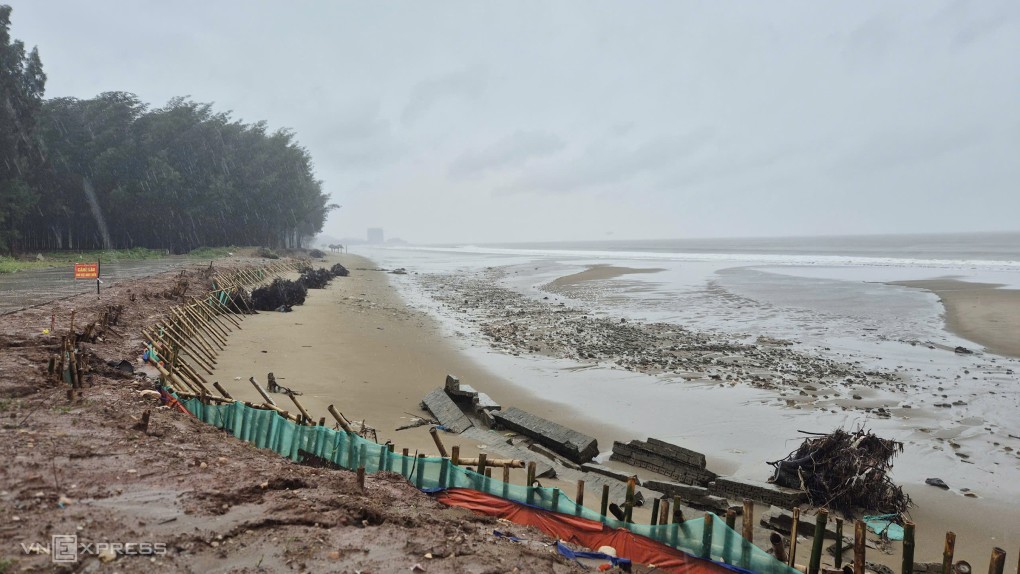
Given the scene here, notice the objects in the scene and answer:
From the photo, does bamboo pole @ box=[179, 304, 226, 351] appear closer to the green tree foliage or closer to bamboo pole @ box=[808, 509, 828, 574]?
bamboo pole @ box=[808, 509, 828, 574]

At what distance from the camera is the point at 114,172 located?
47125 mm

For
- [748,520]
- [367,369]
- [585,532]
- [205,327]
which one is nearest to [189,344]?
[205,327]

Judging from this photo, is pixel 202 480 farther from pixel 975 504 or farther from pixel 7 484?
pixel 975 504

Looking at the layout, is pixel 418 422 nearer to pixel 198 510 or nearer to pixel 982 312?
pixel 198 510

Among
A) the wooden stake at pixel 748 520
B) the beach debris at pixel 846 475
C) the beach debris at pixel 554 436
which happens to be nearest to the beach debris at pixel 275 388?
the beach debris at pixel 554 436

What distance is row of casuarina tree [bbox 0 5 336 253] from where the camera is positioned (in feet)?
113

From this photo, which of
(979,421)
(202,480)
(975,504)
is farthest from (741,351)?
(202,480)

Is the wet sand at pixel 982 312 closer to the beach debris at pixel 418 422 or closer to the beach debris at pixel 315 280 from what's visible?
the beach debris at pixel 418 422

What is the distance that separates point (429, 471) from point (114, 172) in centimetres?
5379

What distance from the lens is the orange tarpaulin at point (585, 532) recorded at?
5.41 m

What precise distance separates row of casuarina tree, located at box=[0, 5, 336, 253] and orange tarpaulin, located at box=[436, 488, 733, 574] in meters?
40.1

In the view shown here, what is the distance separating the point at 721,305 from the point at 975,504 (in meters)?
22.1

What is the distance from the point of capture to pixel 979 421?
11500mm

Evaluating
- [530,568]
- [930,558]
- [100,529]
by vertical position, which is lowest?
[930,558]
